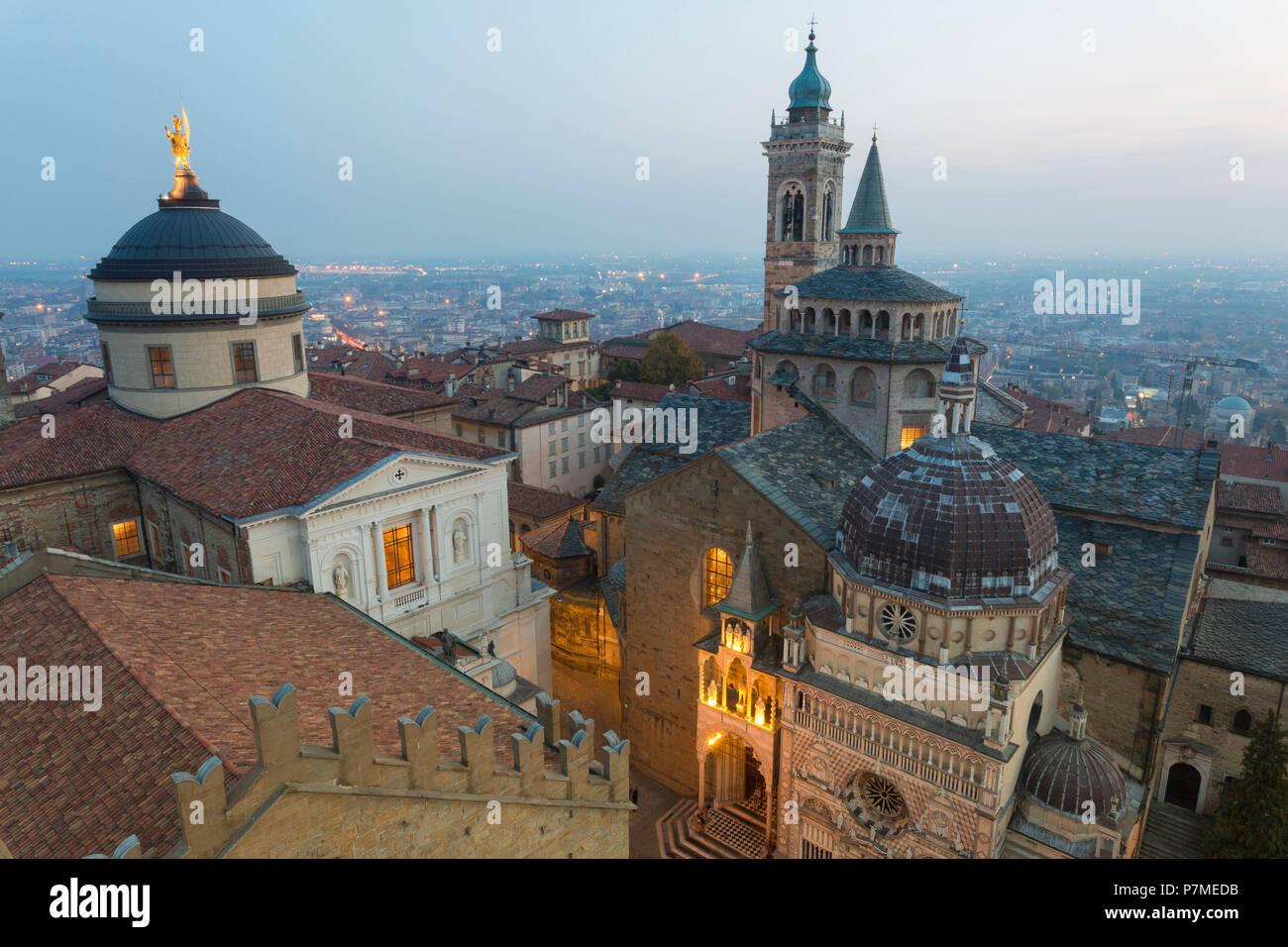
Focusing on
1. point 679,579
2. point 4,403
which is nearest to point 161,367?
point 4,403

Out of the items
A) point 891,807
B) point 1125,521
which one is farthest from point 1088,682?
Answer: point 891,807

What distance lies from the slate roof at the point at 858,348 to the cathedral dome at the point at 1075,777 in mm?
15782

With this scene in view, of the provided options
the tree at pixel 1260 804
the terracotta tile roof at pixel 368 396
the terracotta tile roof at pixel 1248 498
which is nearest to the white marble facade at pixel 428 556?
the terracotta tile roof at pixel 368 396

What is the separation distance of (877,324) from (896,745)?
18.8m

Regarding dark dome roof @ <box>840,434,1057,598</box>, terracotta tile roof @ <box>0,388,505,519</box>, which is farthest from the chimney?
dark dome roof @ <box>840,434,1057,598</box>

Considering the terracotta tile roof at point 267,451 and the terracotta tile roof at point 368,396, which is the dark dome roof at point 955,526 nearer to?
the terracotta tile roof at point 267,451

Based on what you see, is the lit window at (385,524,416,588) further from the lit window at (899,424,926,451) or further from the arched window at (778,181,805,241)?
the arched window at (778,181,805,241)

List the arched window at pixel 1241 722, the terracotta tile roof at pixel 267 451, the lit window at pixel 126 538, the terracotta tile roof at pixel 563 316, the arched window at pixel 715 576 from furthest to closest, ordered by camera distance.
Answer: the terracotta tile roof at pixel 563 316
the lit window at pixel 126 538
the arched window at pixel 715 576
the arched window at pixel 1241 722
the terracotta tile roof at pixel 267 451

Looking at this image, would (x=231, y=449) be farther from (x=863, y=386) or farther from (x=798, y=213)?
(x=798, y=213)

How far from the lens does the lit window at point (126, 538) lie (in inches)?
1209

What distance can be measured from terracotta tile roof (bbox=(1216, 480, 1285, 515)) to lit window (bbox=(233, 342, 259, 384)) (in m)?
52.7

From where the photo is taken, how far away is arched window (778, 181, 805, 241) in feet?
253

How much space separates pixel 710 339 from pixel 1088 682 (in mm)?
91294
